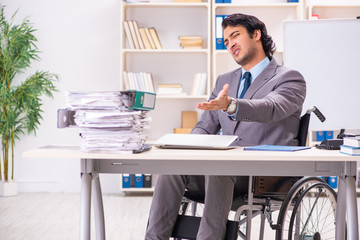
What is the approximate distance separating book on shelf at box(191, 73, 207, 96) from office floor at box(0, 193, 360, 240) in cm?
108

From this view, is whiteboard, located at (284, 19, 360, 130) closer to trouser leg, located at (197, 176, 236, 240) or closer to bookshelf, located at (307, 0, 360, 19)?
bookshelf, located at (307, 0, 360, 19)

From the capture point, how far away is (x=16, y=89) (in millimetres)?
5152

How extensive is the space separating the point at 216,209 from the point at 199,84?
10.2 ft

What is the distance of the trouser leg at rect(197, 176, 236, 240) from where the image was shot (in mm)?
2135

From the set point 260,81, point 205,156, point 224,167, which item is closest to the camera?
point 205,156

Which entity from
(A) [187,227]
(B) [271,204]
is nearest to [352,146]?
(B) [271,204]

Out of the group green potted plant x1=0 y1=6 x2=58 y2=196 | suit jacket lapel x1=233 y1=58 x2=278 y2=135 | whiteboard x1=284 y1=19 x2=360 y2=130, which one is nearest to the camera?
suit jacket lapel x1=233 y1=58 x2=278 y2=135

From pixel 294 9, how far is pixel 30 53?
263 centimetres

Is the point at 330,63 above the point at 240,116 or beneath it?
above

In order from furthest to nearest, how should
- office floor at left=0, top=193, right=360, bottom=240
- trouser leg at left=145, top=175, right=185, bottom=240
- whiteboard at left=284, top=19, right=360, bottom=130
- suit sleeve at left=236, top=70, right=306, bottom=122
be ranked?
whiteboard at left=284, top=19, right=360, bottom=130, office floor at left=0, top=193, right=360, bottom=240, trouser leg at left=145, top=175, right=185, bottom=240, suit sleeve at left=236, top=70, right=306, bottom=122

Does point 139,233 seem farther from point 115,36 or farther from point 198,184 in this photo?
point 115,36

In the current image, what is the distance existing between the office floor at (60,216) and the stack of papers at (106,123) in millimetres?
1798

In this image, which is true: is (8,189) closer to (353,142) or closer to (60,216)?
(60,216)

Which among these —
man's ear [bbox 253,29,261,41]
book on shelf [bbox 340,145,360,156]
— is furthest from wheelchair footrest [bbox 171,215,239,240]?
man's ear [bbox 253,29,261,41]
